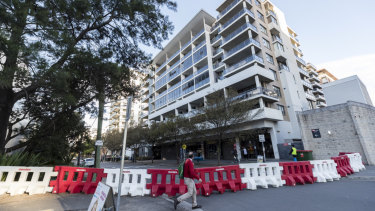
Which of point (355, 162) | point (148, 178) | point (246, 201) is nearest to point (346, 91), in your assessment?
point (355, 162)

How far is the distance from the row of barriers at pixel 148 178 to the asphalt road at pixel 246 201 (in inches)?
12.9

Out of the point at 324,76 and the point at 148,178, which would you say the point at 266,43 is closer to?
the point at 148,178

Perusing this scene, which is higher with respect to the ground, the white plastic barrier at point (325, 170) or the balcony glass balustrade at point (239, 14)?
the balcony glass balustrade at point (239, 14)

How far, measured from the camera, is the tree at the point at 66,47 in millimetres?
5113

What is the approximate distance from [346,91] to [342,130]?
21.2 meters

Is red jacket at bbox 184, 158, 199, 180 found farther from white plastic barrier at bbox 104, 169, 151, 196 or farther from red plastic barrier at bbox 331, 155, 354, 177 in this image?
red plastic barrier at bbox 331, 155, 354, 177

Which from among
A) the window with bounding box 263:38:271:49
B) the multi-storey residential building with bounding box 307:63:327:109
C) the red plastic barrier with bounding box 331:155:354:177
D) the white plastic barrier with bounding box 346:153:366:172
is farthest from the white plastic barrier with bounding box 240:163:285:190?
the multi-storey residential building with bounding box 307:63:327:109

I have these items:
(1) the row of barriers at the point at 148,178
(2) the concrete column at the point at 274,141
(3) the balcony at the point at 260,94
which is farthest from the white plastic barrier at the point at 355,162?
(3) the balcony at the point at 260,94

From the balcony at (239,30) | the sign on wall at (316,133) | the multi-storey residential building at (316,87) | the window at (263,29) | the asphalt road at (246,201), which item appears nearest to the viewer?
the asphalt road at (246,201)

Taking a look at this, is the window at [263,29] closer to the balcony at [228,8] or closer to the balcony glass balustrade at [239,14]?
the balcony glass balustrade at [239,14]

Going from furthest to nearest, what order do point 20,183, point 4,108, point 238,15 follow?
point 238,15 < point 4,108 < point 20,183

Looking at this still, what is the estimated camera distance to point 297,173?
730cm

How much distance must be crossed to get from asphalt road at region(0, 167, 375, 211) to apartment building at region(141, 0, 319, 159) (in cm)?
1402

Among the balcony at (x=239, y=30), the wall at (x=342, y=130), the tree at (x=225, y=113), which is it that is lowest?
the wall at (x=342, y=130)
